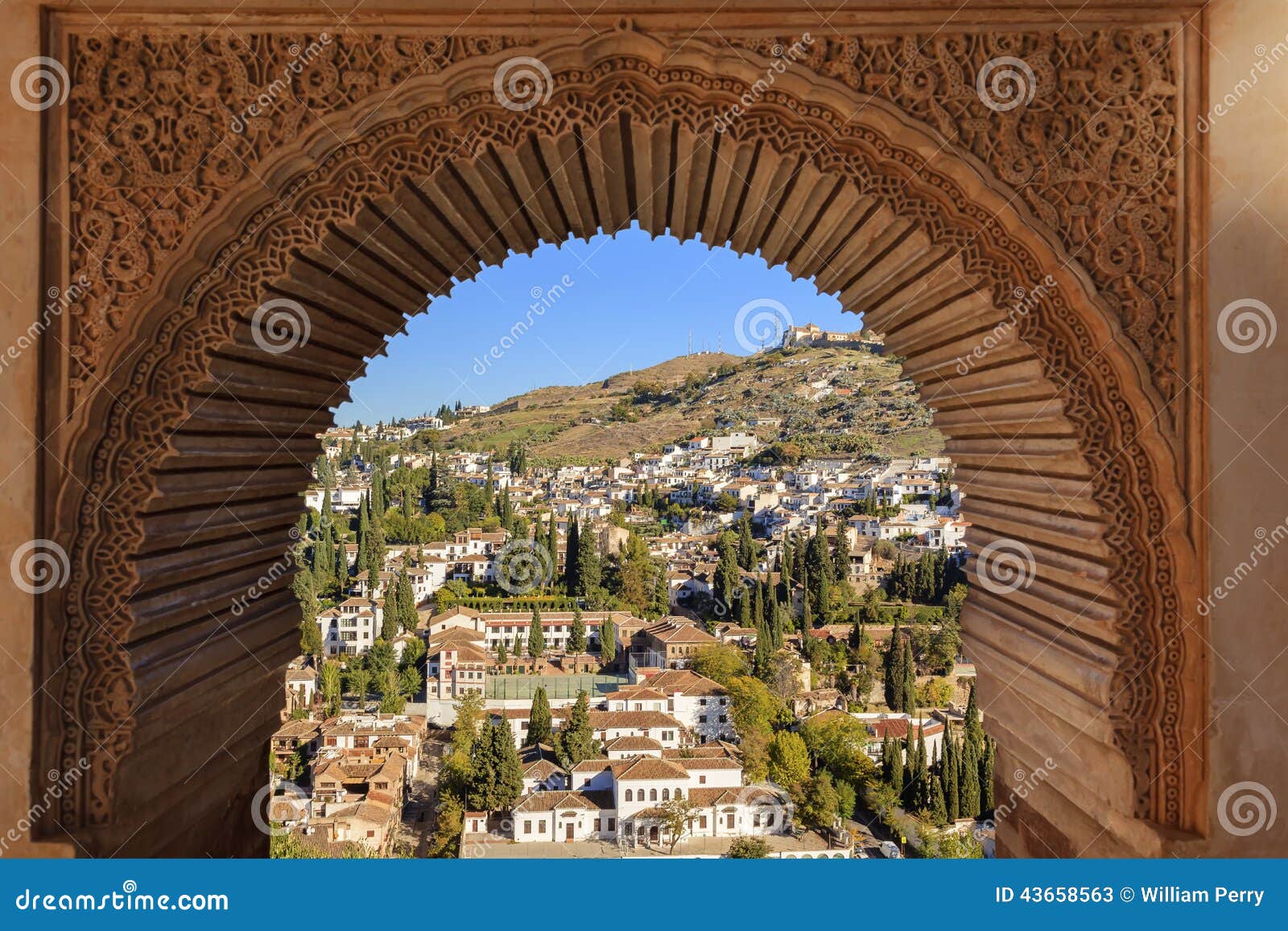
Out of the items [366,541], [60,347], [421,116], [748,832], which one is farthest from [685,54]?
[366,541]

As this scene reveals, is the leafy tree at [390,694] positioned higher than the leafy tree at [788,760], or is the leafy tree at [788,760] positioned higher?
the leafy tree at [390,694]

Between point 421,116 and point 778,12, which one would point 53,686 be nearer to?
point 421,116

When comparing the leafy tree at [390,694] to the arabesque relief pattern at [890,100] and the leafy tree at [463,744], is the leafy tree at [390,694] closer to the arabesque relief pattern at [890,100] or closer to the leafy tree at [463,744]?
the leafy tree at [463,744]

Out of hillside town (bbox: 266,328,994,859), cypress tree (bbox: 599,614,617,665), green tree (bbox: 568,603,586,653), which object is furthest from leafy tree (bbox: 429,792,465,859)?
green tree (bbox: 568,603,586,653)

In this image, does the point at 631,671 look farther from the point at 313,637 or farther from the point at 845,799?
the point at 313,637

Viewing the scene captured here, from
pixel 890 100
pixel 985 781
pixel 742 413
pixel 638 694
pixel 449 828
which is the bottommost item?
pixel 449 828

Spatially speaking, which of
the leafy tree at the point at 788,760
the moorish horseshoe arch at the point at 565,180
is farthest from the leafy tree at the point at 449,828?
the moorish horseshoe arch at the point at 565,180

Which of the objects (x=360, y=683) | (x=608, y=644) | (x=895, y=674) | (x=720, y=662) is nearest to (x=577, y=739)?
(x=720, y=662)

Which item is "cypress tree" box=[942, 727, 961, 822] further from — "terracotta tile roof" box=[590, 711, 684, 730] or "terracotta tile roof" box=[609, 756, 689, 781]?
"terracotta tile roof" box=[590, 711, 684, 730]
